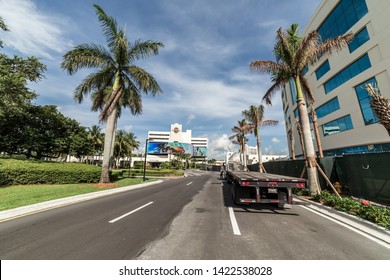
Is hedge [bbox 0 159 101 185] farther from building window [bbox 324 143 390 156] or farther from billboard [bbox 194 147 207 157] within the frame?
billboard [bbox 194 147 207 157]

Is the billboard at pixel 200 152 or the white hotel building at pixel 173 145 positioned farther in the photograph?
the billboard at pixel 200 152

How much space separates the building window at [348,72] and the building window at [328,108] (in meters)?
1.74

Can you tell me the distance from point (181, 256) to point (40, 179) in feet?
47.6

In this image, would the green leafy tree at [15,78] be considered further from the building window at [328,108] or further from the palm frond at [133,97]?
the building window at [328,108]

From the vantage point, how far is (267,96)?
1331cm

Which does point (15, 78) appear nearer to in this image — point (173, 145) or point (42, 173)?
point (42, 173)

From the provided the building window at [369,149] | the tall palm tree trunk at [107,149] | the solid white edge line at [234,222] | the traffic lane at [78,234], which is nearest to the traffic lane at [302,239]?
the solid white edge line at [234,222]

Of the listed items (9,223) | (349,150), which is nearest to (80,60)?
(9,223)

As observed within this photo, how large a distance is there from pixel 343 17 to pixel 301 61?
18.5 metres

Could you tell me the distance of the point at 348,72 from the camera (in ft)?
66.9

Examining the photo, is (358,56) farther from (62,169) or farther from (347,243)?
(62,169)

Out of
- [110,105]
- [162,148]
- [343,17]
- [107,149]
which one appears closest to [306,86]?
[110,105]

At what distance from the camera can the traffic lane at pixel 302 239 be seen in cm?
352

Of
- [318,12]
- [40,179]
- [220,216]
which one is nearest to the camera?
[220,216]
